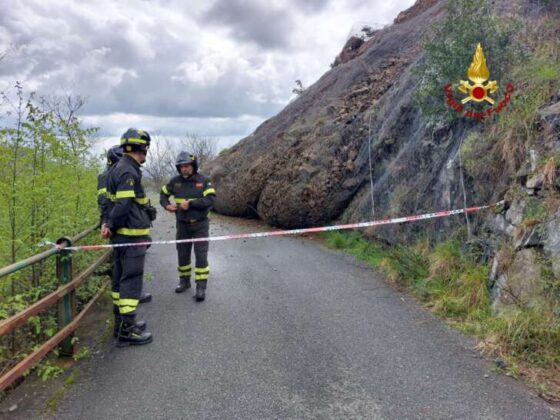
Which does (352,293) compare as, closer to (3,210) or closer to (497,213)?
(497,213)

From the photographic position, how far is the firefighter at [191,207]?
6.31 metres

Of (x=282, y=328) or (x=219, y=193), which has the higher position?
(x=219, y=193)

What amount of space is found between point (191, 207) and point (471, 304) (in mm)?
3898

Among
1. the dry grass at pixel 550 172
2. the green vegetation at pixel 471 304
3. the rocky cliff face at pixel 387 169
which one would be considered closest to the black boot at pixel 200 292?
the green vegetation at pixel 471 304

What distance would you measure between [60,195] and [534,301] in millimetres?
5220

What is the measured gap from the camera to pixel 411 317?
5406mm

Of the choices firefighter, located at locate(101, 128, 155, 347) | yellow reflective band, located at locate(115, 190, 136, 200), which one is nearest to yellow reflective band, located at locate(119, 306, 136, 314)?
firefighter, located at locate(101, 128, 155, 347)

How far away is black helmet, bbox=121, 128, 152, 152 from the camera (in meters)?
4.68

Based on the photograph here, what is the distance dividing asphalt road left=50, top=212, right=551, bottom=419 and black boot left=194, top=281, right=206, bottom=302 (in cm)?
10

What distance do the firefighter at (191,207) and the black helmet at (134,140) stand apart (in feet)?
4.97

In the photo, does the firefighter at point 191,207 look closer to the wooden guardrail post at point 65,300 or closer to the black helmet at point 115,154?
the black helmet at point 115,154

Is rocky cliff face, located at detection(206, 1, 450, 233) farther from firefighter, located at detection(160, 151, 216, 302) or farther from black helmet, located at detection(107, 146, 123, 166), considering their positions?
black helmet, located at detection(107, 146, 123, 166)

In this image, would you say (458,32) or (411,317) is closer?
(411,317)

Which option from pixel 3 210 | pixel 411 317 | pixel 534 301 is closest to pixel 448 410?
pixel 534 301
